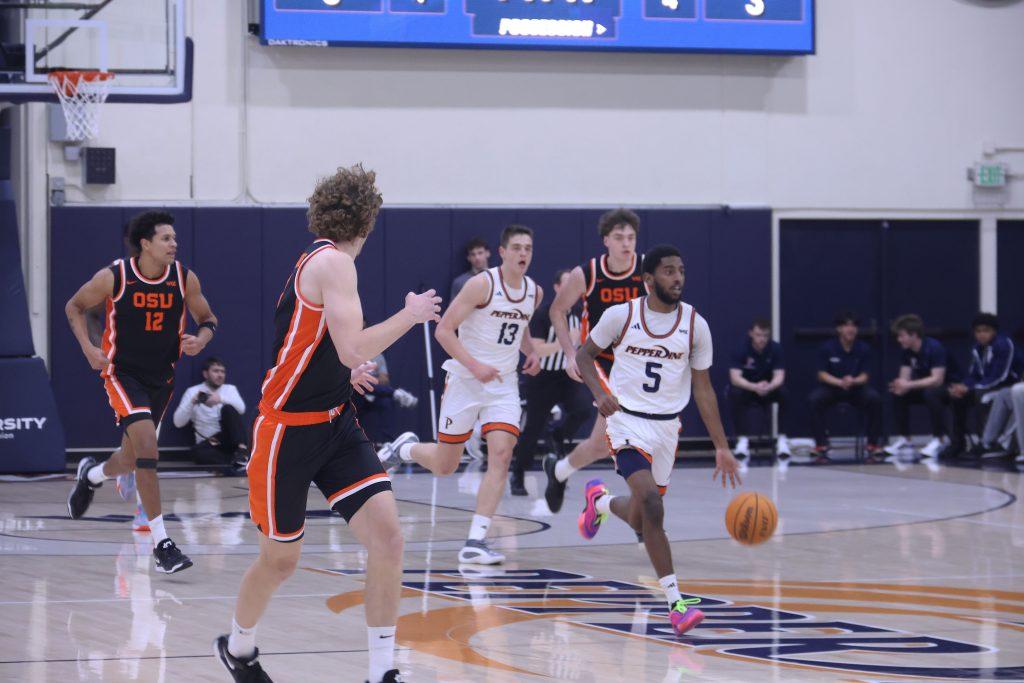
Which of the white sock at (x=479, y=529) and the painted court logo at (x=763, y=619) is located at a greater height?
the white sock at (x=479, y=529)

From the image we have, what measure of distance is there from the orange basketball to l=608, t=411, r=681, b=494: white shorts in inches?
15.0

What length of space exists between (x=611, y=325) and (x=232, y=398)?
789 cm

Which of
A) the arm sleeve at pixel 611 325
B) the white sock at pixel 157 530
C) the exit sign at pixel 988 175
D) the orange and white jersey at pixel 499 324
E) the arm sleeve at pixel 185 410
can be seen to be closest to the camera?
the arm sleeve at pixel 611 325

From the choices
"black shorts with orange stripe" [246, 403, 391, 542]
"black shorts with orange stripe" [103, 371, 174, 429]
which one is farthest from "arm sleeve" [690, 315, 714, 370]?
"black shorts with orange stripe" [103, 371, 174, 429]

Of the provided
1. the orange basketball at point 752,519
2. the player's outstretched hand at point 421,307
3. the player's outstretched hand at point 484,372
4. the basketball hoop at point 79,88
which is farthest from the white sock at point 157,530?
the basketball hoop at point 79,88

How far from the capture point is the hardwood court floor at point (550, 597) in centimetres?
586

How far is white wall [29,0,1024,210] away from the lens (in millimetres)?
15383

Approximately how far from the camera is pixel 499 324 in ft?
29.7

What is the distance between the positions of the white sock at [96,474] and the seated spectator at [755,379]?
780 cm

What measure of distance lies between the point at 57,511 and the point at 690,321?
5565mm

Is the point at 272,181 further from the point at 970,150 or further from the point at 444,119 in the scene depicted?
the point at 970,150

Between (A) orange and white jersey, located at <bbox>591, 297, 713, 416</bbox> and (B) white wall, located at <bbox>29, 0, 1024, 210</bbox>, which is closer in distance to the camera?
(A) orange and white jersey, located at <bbox>591, 297, 713, 416</bbox>

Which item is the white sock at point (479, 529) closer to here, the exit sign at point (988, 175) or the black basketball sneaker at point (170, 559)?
the black basketball sneaker at point (170, 559)

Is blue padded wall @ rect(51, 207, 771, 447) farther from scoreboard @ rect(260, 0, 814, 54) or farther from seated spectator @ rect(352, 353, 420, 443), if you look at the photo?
scoreboard @ rect(260, 0, 814, 54)
